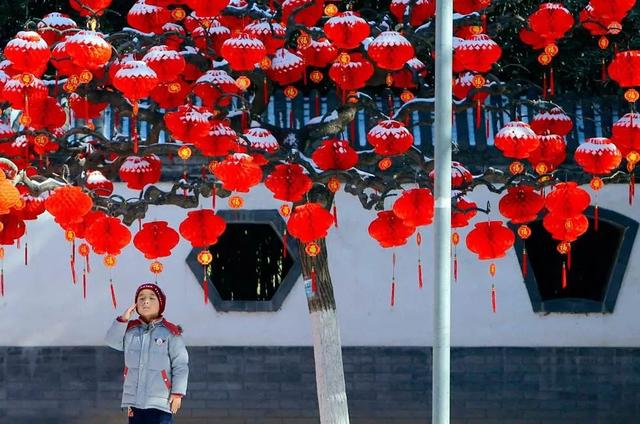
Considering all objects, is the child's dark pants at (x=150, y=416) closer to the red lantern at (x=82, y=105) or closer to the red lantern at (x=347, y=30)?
the red lantern at (x=82, y=105)

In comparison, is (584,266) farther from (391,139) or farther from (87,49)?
(87,49)

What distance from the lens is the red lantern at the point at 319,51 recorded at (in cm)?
991

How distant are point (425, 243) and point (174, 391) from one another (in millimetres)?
4342

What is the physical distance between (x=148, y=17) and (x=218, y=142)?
137 cm

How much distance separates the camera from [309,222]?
9.61 m

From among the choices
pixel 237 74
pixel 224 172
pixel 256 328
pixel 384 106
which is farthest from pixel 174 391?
pixel 384 106

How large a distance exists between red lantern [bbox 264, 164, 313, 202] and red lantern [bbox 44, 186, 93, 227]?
4.10 feet

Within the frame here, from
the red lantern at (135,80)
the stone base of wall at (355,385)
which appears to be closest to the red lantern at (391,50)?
the red lantern at (135,80)

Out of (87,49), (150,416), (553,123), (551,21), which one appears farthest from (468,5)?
(150,416)

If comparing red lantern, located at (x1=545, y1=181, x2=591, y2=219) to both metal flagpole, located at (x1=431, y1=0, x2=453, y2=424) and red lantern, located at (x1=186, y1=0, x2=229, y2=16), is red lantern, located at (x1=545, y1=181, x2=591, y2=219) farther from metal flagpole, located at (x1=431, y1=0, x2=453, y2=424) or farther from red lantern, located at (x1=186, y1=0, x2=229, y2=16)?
red lantern, located at (x1=186, y1=0, x2=229, y2=16)

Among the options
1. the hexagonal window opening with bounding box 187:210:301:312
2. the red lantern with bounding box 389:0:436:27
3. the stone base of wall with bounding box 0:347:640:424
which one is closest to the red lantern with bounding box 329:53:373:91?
the red lantern with bounding box 389:0:436:27

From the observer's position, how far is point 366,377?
45.1ft

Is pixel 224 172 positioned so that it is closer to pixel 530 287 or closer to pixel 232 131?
pixel 232 131

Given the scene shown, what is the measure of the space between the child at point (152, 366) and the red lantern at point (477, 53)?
2625mm
